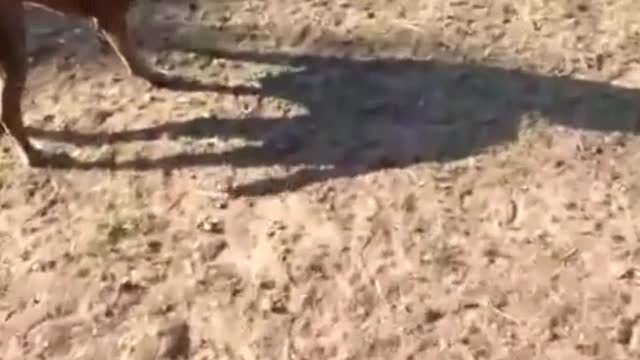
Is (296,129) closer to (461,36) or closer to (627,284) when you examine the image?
(461,36)

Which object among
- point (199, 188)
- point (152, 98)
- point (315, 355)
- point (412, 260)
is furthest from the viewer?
point (152, 98)

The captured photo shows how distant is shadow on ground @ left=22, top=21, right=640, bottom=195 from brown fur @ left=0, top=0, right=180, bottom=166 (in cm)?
13

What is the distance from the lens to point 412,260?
10.7ft

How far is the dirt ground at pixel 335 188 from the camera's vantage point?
311 centimetres

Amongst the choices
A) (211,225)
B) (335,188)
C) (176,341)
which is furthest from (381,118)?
(176,341)

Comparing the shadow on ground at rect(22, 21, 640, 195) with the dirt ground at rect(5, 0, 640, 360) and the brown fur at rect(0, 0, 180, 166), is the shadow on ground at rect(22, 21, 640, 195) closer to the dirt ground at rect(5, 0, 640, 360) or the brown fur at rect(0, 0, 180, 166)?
the dirt ground at rect(5, 0, 640, 360)

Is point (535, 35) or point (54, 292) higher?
point (535, 35)

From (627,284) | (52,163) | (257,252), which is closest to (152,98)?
(52,163)

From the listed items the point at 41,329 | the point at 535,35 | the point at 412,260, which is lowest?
the point at 41,329

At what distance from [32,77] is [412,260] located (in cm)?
133

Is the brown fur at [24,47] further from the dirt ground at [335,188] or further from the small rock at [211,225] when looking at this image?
the small rock at [211,225]

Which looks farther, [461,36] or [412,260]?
[461,36]

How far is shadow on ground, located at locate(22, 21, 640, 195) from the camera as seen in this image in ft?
11.7

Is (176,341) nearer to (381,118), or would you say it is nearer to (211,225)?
(211,225)
